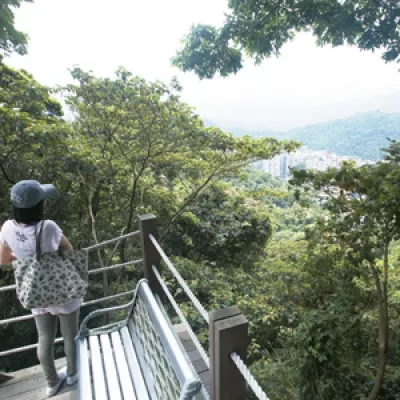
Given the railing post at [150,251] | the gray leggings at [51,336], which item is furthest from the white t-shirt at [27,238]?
the railing post at [150,251]

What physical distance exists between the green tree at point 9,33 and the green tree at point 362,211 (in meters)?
5.49

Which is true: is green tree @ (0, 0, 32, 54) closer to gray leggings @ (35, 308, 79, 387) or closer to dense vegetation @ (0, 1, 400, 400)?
dense vegetation @ (0, 1, 400, 400)

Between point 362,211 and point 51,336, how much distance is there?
6.87 ft

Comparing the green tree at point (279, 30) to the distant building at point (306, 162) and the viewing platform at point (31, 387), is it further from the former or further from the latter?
the viewing platform at point (31, 387)

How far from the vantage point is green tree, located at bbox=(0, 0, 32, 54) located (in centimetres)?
467

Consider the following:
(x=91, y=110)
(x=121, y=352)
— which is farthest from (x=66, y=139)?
(x=121, y=352)

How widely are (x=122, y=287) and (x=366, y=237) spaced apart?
462cm

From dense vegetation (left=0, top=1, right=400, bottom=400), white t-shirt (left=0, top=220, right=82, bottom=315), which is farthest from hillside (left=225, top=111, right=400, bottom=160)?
white t-shirt (left=0, top=220, right=82, bottom=315)

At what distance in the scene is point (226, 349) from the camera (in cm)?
91

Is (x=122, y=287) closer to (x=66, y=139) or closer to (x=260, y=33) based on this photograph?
(x=66, y=139)

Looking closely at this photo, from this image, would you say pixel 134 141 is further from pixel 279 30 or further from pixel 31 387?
pixel 279 30

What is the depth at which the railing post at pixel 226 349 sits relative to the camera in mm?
897

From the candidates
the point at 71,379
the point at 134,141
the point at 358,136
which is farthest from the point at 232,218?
the point at 358,136

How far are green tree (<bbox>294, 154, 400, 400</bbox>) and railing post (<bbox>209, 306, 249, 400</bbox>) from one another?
1.26 metres
